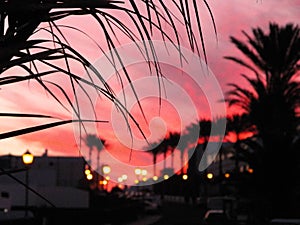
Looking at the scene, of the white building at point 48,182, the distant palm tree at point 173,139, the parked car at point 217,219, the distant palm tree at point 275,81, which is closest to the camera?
the distant palm tree at point 275,81

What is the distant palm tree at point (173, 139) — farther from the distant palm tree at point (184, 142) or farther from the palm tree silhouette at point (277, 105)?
the palm tree silhouette at point (277, 105)

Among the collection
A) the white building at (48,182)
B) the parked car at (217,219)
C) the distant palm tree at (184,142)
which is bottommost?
the parked car at (217,219)

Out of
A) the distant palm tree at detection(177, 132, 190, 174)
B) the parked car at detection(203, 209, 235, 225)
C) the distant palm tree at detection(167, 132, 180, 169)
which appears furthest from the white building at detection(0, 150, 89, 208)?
the distant palm tree at detection(177, 132, 190, 174)

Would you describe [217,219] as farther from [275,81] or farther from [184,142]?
[184,142]

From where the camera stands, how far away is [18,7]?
197 centimetres

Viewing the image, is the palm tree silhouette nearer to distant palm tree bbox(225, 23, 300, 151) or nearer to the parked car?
distant palm tree bbox(225, 23, 300, 151)

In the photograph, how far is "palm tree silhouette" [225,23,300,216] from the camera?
32812 millimetres

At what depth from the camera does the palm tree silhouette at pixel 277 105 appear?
1292 inches

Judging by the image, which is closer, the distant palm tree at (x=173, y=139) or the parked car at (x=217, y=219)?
the parked car at (x=217, y=219)

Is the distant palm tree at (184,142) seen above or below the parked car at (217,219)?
above

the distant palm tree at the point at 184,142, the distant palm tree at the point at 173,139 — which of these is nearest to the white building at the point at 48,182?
the distant palm tree at the point at 173,139

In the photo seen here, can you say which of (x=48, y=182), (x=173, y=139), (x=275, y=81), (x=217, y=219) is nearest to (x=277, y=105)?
(x=275, y=81)

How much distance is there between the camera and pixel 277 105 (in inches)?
1278

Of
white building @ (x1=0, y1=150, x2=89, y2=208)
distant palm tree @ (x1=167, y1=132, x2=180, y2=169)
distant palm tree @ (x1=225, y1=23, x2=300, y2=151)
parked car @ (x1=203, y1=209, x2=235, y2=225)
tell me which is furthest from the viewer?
distant palm tree @ (x1=167, y1=132, x2=180, y2=169)
